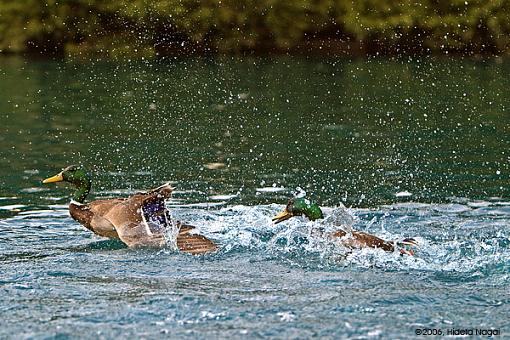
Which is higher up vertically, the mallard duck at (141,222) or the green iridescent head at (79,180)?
the green iridescent head at (79,180)

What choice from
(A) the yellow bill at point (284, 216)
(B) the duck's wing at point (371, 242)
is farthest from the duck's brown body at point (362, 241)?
(A) the yellow bill at point (284, 216)

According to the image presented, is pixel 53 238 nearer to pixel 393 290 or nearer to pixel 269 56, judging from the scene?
pixel 393 290

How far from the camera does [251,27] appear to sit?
46844 millimetres

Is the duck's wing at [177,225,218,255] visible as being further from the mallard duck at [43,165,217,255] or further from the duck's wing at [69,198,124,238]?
the duck's wing at [69,198,124,238]

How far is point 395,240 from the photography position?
10.6 m

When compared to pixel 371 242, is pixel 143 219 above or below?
above

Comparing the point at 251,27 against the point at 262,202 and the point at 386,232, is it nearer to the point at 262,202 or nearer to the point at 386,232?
the point at 262,202

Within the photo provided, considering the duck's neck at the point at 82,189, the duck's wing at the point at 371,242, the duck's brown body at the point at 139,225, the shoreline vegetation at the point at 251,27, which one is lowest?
the duck's wing at the point at 371,242

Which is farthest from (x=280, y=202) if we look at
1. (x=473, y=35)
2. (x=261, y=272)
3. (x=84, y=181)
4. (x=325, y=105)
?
(x=473, y=35)

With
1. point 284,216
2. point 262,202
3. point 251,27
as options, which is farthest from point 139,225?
point 251,27

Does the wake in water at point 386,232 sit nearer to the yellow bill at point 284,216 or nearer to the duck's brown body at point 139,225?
the yellow bill at point 284,216

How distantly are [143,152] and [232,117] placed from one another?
482 centimetres

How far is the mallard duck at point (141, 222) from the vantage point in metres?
11.0

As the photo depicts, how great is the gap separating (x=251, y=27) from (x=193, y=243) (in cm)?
3654
